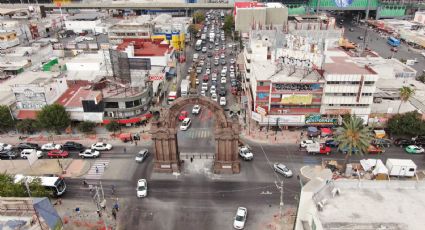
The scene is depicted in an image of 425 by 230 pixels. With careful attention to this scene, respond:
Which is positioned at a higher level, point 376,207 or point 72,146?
point 376,207

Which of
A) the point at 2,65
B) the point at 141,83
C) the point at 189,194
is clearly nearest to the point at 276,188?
the point at 189,194

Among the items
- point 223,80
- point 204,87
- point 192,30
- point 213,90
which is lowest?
point 213,90

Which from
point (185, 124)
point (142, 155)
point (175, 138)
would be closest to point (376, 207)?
point (175, 138)

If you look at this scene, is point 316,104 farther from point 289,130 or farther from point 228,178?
point 228,178

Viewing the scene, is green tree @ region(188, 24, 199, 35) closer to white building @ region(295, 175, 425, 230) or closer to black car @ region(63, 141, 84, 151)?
black car @ region(63, 141, 84, 151)

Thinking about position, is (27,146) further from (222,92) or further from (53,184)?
(222,92)

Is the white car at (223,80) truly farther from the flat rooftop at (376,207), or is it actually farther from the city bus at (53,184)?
the flat rooftop at (376,207)

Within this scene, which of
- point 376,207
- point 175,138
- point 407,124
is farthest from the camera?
A: point 407,124
